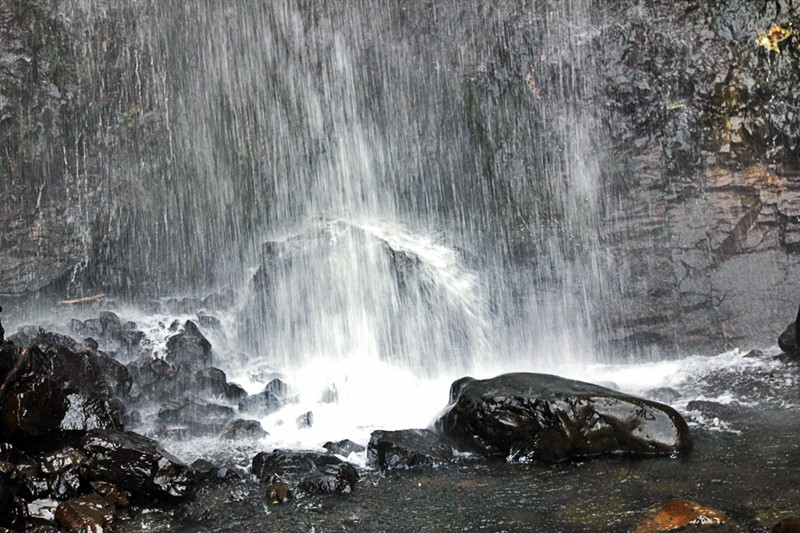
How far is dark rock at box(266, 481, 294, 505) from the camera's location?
709cm

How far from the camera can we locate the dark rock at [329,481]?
285 inches

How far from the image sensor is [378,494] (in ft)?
23.5

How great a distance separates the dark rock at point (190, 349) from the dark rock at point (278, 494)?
5.77 metres

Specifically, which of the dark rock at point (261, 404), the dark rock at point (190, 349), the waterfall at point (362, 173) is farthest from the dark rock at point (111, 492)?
the waterfall at point (362, 173)

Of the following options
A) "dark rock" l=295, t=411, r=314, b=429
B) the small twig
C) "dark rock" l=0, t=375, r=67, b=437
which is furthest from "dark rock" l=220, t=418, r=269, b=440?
the small twig

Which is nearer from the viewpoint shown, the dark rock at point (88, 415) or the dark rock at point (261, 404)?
the dark rock at point (88, 415)

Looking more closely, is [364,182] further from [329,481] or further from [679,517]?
[679,517]

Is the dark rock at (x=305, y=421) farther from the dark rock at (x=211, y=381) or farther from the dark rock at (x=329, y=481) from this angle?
the dark rock at (x=329, y=481)

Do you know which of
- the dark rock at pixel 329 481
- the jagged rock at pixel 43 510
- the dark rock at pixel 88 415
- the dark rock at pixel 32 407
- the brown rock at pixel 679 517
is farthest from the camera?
the dark rock at pixel 88 415

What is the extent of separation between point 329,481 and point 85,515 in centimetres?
231

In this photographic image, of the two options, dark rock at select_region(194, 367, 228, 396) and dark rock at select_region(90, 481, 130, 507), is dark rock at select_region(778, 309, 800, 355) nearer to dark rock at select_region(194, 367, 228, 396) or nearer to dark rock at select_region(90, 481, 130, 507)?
dark rock at select_region(194, 367, 228, 396)

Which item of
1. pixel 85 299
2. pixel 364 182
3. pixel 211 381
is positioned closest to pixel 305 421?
pixel 211 381

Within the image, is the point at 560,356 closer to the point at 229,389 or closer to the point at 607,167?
the point at 607,167

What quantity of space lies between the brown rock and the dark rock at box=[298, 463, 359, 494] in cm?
294
